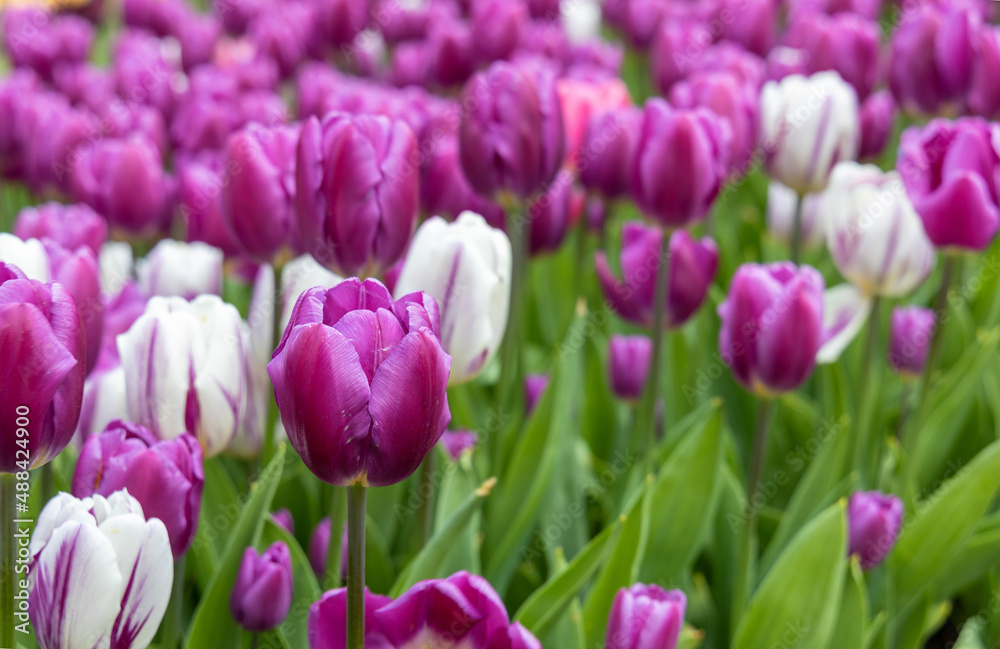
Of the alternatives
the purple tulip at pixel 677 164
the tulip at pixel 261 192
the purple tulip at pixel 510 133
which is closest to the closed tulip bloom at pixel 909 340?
the purple tulip at pixel 677 164

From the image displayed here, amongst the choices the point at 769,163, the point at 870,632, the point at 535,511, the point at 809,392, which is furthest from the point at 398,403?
the point at 809,392

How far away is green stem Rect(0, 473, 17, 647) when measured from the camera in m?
0.82

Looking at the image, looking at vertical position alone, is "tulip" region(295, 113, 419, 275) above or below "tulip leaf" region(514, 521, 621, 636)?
above

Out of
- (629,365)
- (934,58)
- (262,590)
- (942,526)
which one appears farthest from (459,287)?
(934,58)

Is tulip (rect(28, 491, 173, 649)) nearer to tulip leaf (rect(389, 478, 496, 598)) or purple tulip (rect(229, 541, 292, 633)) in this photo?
purple tulip (rect(229, 541, 292, 633))

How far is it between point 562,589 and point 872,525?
0.50 metres

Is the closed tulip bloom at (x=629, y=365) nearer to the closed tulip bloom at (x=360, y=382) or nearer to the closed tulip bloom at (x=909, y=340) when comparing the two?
the closed tulip bloom at (x=909, y=340)

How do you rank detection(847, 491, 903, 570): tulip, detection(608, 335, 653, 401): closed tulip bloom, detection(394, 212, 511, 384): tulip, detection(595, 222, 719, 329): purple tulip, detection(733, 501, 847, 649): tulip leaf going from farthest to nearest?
detection(608, 335, 653, 401): closed tulip bloom
detection(595, 222, 719, 329): purple tulip
detection(847, 491, 903, 570): tulip
detection(733, 501, 847, 649): tulip leaf
detection(394, 212, 511, 384): tulip

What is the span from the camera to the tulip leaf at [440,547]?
3.68 ft

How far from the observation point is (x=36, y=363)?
2.52ft

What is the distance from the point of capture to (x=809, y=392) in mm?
2189

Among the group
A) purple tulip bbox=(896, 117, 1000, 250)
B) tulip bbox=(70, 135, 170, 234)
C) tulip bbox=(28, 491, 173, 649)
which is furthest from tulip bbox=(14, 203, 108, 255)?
purple tulip bbox=(896, 117, 1000, 250)

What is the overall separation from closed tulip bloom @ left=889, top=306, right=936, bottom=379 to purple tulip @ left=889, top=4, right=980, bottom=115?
0.45m

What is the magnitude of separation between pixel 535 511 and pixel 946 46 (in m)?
1.23
